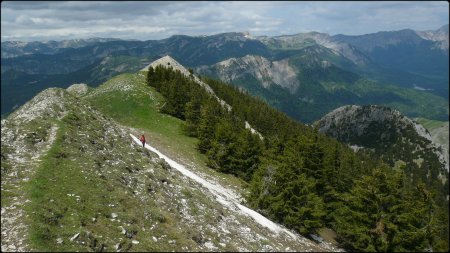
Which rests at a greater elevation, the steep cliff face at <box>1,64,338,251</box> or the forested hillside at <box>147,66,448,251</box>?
the steep cliff face at <box>1,64,338,251</box>

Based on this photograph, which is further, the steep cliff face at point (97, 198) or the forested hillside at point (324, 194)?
the forested hillside at point (324, 194)

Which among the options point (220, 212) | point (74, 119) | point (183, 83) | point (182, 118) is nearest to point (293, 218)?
point (220, 212)

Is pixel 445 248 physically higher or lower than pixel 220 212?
lower

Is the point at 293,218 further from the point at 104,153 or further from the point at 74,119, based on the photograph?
the point at 74,119

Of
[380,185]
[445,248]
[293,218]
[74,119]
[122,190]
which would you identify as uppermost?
[74,119]

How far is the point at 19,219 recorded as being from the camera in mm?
19734

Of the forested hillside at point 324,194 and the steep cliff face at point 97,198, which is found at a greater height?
the steep cliff face at point 97,198

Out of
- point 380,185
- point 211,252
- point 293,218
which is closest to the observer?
point 211,252

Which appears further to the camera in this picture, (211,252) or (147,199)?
(147,199)

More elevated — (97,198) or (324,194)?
(97,198)

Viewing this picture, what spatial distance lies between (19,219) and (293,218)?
24.1 meters

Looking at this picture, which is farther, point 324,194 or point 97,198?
point 324,194

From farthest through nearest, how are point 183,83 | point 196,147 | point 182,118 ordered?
point 183,83
point 182,118
point 196,147

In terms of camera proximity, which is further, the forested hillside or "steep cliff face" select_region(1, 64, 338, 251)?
the forested hillside
